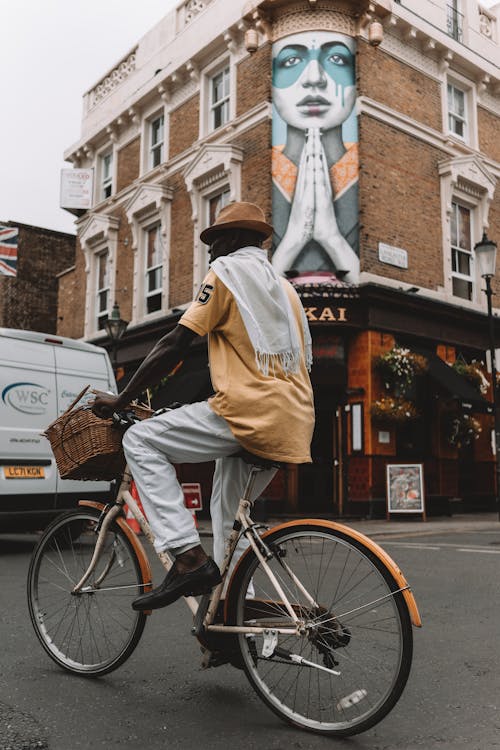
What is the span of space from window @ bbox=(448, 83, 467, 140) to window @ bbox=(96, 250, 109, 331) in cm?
1052

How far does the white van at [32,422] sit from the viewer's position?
28.1 feet

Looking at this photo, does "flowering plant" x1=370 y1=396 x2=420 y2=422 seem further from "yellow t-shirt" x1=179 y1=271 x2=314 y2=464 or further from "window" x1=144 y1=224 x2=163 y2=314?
"yellow t-shirt" x1=179 y1=271 x2=314 y2=464

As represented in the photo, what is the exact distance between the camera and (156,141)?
20.9 metres

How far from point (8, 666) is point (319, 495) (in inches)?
498

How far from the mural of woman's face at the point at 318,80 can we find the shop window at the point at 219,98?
244 cm

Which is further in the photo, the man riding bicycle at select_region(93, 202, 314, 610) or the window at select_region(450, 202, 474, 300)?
the window at select_region(450, 202, 474, 300)

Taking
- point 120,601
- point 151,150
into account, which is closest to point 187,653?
point 120,601

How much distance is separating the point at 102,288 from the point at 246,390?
20.3m

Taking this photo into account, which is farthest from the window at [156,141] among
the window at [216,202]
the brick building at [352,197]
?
the window at [216,202]

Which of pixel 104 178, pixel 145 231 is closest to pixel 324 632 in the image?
pixel 145 231

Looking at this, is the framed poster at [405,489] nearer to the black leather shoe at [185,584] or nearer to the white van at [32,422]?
the white van at [32,422]

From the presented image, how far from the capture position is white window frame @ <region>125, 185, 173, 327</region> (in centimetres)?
1939

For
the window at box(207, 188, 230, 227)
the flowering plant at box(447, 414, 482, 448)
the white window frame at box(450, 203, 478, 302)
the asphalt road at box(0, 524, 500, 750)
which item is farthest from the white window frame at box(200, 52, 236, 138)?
the asphalt road at box(0, 524, 500, 750)

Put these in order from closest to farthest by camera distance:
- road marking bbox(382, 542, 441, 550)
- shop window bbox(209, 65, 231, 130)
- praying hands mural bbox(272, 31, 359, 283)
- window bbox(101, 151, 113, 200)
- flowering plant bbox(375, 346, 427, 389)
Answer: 1. road marking bbox(382, 542, 441, 550)
2. flowering plant bbox(375, 346, 427, 389)
3. praying hands mural bbox(272, 31, 359, 283)
4. shop window bbox(209, 65, 231, 130)
5. window bbox(101, 151, 113, 200)
